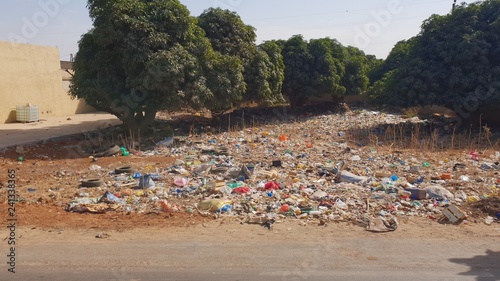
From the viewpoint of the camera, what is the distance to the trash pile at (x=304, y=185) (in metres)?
5.41

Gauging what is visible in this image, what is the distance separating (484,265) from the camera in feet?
12.4

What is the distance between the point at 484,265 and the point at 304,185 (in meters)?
3.19

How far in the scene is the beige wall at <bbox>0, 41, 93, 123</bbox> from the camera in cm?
1606

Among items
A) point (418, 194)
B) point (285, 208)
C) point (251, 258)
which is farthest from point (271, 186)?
point (251, 258)

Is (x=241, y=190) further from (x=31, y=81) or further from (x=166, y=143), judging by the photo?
(x=31, y=81)

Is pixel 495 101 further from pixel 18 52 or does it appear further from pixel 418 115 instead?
pixel 18 52

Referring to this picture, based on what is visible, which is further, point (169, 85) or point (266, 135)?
point (266, 135)

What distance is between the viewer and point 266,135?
12984 mm

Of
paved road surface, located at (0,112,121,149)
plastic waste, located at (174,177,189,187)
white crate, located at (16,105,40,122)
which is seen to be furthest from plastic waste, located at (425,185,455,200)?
white crate, located at (16,105,40,122)

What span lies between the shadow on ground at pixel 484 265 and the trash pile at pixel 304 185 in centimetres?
101

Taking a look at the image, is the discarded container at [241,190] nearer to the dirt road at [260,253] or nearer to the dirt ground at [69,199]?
the dirt ground at [69,199]

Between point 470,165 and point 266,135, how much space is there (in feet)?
20.4

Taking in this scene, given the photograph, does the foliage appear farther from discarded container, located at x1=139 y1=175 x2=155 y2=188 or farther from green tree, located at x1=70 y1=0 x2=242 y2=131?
discarded container, located at x1=139 y1=175 x2=155 y2=188

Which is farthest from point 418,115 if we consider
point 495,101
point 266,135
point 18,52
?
point 18,52
